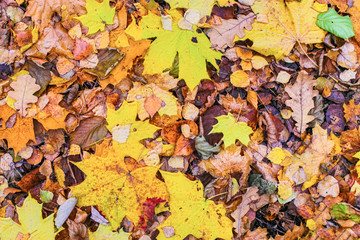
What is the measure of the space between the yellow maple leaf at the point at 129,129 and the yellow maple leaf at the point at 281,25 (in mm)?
976

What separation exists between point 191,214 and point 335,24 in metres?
1.82

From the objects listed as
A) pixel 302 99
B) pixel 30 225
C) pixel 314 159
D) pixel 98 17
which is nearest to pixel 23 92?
pixel 98 17

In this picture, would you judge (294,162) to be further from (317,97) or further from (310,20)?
(310,20)

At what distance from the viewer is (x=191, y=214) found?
1907mm

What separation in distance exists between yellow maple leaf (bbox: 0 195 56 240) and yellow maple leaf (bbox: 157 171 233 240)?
809 millimetres

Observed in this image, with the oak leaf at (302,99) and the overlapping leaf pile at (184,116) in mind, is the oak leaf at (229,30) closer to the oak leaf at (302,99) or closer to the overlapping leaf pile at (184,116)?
the overlapping leaf pile at (184,116)

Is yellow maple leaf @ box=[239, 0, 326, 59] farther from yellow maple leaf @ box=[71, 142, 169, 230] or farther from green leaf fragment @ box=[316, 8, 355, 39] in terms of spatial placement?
yellow maple leaf @ box=[71, 142, 169, 230]

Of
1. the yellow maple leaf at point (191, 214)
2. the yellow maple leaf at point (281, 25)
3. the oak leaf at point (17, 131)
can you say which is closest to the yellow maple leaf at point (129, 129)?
the yellow maple leaf at point (191, 214)

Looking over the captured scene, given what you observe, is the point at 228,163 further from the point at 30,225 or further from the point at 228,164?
the point at 30,225

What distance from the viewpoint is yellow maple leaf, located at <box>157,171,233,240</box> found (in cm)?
191

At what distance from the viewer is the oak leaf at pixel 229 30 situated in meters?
2.04

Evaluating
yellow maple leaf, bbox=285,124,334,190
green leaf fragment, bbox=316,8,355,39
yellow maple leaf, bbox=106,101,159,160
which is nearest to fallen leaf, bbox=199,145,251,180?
yellow maple leaf, bbox=285,124,334,190

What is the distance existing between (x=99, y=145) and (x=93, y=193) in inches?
13.6

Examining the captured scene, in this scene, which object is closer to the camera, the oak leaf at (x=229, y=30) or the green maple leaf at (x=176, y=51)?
the green maple leaf at (x=176, y=51)
